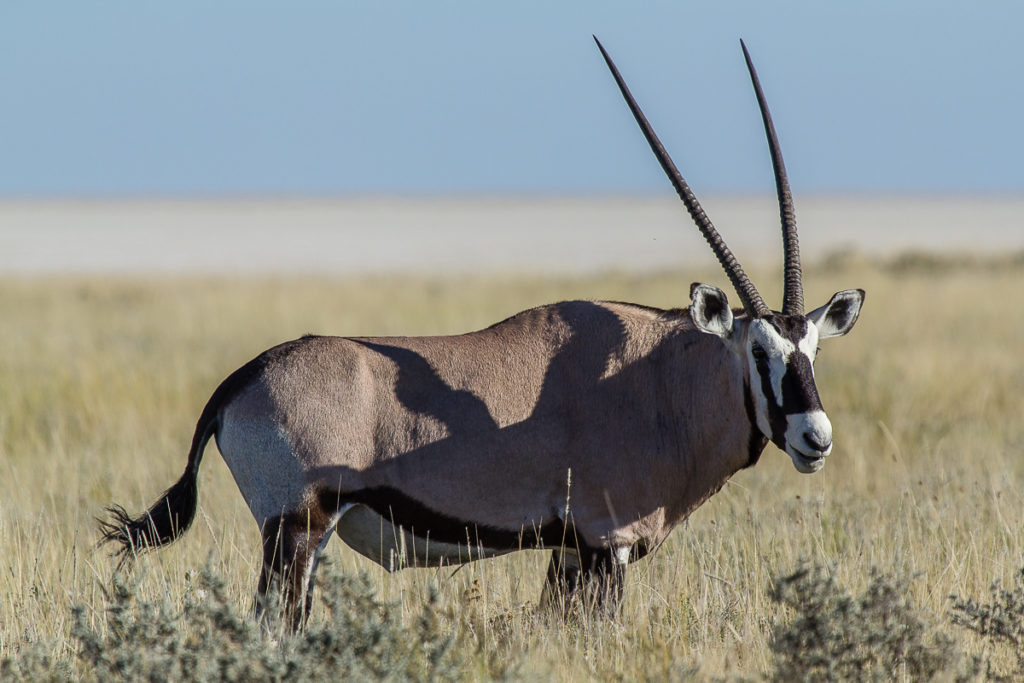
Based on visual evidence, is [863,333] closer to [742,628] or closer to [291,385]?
[742,628]

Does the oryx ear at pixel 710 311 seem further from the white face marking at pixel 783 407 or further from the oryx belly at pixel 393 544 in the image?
the oryx belly at pixel 393 544

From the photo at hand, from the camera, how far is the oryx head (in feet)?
14.3

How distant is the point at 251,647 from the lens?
3877mm

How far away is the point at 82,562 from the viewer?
20.2 ft

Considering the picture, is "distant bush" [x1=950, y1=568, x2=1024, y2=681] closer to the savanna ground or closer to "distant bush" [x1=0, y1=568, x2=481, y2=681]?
the savanna ground

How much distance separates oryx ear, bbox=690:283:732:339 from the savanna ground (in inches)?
37.4

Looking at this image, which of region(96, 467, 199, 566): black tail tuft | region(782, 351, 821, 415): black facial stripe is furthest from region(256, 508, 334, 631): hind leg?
region(782, 351, 821, 415): black facial stripe

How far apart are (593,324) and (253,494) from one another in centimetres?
160

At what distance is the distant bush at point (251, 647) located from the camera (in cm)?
389

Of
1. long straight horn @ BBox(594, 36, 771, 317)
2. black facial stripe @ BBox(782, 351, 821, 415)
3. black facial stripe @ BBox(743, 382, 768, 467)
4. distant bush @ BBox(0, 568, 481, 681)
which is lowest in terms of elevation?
distant bush @ BBox(0, 568, 481, 681)

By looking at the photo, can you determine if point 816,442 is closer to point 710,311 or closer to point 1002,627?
point 710,311

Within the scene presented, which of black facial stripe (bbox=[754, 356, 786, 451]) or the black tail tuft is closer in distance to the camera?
black facial stripe (bbox=[754, 356, 786, 451])

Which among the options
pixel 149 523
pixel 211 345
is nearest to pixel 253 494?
pixel 149 523

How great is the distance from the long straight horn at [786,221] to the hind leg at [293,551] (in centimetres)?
208
